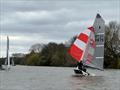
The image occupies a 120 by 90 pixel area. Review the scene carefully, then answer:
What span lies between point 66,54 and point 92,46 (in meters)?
49.0

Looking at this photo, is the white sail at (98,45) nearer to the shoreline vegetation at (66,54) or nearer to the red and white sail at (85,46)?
the red and white sail at (85,46)

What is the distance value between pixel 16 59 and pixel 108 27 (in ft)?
203

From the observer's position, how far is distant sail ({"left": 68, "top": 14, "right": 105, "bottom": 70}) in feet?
134

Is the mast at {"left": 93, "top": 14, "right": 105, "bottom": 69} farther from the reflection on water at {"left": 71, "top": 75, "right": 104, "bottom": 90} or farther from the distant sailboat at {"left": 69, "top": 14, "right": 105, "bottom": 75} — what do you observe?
the reflection on water at {"left": 71, "top": 75, "right": 104, "bottom": 90}

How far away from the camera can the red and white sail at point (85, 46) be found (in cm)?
4109

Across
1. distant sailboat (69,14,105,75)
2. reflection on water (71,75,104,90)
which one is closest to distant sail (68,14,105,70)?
distant sailboat (69,14,105,75)

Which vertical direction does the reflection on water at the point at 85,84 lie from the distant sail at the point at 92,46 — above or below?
below

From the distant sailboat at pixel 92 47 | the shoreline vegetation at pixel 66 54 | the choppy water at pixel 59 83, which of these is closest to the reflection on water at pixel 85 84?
the choppy water at pixel 59 83

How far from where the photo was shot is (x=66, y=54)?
296 feet

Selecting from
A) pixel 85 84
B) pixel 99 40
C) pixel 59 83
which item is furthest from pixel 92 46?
pixel 85 84

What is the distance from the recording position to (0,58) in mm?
72625

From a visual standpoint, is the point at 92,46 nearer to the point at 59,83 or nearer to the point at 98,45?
the point at 98,45

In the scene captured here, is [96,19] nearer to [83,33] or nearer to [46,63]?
[83,33]

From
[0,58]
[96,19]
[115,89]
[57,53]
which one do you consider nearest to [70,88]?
[115,89]
